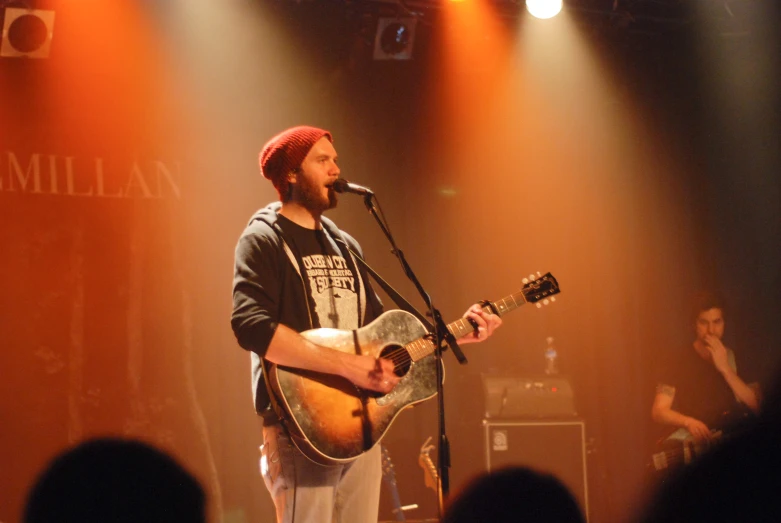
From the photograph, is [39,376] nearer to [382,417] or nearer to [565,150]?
[382,417]

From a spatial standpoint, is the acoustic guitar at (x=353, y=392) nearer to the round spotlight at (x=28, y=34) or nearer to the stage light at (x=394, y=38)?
the stage light at (x=394, y=38)

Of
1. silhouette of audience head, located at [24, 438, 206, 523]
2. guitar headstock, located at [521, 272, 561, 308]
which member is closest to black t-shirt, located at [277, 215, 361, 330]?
guitar headstock, located at [521, 272, 561, 308]

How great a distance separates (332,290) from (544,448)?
9.79ft

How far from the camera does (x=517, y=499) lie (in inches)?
194

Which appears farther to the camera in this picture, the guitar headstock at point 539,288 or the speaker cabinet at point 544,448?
the speaker cabinet at point 544,448

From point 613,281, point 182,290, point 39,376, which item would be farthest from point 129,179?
point 613,281

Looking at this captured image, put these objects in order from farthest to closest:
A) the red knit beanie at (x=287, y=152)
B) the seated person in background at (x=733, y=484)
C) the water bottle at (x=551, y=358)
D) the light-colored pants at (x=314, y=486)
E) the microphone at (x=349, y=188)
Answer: the water bottle at (x=551, y=358) < the seated person in background at (x=733, y=484) < the red knit beanie at (x=287, y=152) < the microphone at (x=349, y=188) < the light-colored pants at (x=314, y=486)

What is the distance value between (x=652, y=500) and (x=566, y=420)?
2.62 feet

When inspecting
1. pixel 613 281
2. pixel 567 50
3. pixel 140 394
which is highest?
pixel 567 50

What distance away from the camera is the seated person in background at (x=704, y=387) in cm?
518

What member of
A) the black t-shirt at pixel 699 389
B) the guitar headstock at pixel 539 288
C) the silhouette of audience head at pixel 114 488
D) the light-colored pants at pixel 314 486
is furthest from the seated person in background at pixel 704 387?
the silhouette of audience head at pixel 114 488

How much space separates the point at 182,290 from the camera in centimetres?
536

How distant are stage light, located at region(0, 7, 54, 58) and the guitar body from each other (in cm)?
346

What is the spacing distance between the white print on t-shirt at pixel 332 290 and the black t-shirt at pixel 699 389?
3199 millimetres
